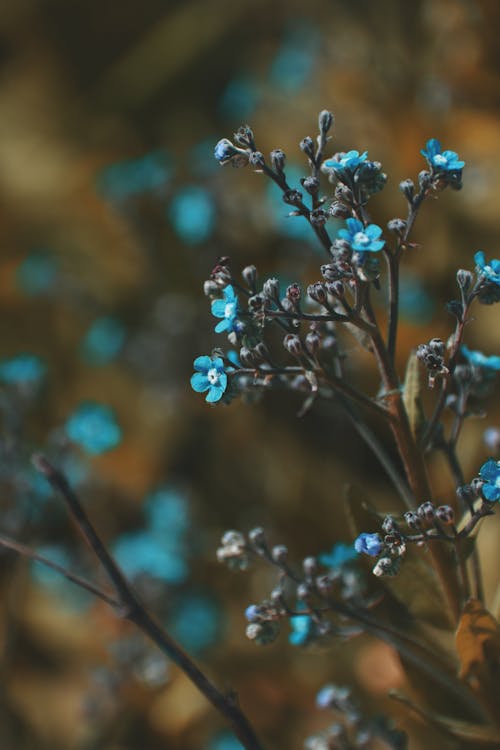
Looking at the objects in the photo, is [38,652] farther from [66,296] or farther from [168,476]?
[66,296]

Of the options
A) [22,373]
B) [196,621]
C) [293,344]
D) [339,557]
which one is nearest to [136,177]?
[22,373]

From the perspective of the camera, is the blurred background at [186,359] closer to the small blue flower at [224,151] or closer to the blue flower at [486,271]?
the blue flower at [486,271]

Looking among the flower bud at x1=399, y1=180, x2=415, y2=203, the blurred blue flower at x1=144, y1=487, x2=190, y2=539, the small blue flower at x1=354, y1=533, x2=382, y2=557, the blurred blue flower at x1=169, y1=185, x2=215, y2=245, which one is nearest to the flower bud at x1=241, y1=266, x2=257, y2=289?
the flower bud at x1=399, y1=180, x2=415, y2=203

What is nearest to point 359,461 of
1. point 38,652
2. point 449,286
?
point 449,286

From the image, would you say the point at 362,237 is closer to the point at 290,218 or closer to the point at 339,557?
the point at 339,557

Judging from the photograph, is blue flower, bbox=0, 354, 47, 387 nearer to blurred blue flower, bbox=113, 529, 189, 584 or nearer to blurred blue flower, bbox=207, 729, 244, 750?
blurred blue flower, bbox=113, 529, 189, 584

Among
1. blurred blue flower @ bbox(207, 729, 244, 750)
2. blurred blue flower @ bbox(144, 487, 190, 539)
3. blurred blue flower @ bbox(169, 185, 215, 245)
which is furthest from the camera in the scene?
blurred blue flower @ bbox(169, 185, 215, 245)
